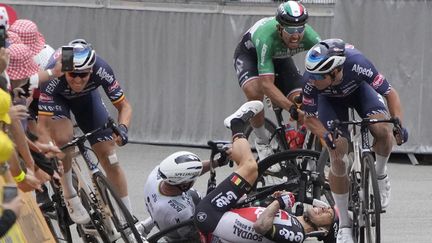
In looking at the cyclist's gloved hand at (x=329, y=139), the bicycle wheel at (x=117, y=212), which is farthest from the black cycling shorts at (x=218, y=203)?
the cyclist's gloved hand at (x=329, y=139)

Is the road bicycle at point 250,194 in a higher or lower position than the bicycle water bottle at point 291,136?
higher

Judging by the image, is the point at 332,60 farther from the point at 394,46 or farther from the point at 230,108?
the point at 230,108

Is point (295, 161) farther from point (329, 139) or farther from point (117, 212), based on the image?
point (117, 212)

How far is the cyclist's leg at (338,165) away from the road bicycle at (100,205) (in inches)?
66.7

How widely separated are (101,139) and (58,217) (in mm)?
749

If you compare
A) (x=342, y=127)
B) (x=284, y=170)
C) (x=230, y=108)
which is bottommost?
(x=230, y=108)

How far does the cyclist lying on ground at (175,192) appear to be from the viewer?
33.1ft

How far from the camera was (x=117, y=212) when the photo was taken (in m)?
10.2

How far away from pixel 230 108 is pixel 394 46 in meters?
2.33

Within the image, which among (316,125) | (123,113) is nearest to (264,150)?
(316,125)

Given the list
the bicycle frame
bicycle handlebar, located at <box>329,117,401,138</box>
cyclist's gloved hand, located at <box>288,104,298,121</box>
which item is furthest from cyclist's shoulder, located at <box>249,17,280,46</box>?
the bicycle frame

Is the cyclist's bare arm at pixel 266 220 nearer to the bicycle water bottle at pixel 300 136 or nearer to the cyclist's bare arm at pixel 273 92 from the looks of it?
the cyclist's bare arm at pixel 273 92

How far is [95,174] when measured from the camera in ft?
33.6

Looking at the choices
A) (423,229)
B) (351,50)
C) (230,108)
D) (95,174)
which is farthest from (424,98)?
(95,174)
